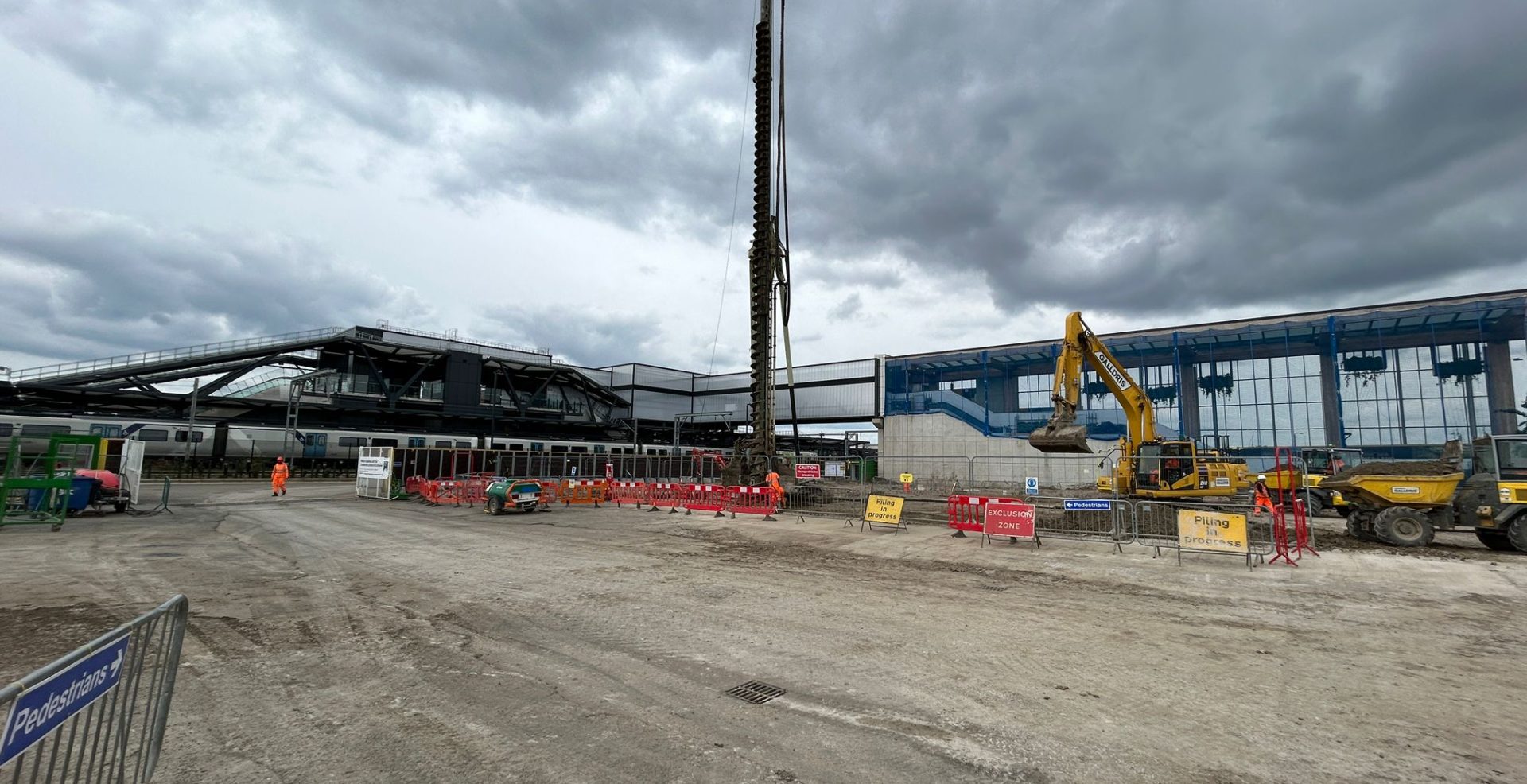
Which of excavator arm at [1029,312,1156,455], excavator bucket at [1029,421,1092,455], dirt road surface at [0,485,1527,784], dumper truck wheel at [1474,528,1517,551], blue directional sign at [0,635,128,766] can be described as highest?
excavator arm at [1029,312,1156,455]

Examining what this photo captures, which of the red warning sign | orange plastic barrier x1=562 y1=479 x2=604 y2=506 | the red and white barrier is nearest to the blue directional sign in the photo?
the red warning sign

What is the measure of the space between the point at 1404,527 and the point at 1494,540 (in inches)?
74.9

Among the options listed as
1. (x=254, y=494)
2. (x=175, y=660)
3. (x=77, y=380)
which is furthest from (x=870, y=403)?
(x=77, y=380)

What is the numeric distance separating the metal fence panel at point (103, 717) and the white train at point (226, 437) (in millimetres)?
35436

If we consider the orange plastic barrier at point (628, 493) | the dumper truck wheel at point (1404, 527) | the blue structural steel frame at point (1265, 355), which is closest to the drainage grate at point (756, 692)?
the dumper truck wheel at point (1404, 527)

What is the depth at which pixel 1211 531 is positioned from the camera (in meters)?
13.0

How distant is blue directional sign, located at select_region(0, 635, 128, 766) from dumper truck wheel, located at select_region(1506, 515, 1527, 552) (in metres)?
22.3

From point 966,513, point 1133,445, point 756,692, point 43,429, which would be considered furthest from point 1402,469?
point 43,429

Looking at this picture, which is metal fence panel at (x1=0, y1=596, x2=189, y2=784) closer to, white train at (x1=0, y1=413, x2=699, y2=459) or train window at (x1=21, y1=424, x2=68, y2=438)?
white train at (x1=0, y1=413, x2=699, y2=459)

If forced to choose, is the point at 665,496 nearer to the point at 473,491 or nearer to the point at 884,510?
the point at 473,491

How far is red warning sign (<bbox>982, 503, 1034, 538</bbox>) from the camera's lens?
14953mm

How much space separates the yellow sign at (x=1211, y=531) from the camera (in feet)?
41.4

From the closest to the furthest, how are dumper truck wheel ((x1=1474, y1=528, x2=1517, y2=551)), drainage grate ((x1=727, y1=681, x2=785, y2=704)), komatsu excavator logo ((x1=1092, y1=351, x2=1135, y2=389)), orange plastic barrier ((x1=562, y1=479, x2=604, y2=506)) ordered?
drainage grate ((x1=727, y1=681, x2=785, y2=704)) < dumper truck wheel ((x1=1474, y1=528, x2=1517, y2=551)) < komatsu excavator logo ((x1=1092, y1=351, x2=1135, y2=389)) < orange plastic barrier ((x1=562, y1=479, x2=604, y2=506))

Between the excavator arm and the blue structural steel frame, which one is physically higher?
the blue structural steel frame
